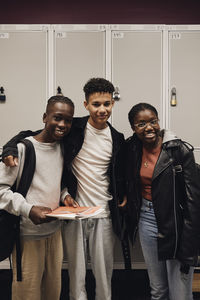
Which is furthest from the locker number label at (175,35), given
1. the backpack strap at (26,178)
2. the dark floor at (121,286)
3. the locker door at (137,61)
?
the dark floor at (121,286)

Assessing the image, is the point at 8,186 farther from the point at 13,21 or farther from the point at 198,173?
the point at 13,21

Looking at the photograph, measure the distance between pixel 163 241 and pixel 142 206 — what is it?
27 centimetres

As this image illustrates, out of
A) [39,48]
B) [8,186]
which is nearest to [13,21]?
[39,48]

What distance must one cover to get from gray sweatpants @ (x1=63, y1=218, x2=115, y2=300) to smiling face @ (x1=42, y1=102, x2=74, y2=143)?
611 mm

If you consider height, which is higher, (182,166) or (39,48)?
(39,48)

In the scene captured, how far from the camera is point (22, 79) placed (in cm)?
212

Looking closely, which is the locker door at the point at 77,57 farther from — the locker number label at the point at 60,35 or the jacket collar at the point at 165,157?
the jacket collar at the point at 165,157

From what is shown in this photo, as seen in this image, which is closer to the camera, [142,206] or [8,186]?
[8,186]

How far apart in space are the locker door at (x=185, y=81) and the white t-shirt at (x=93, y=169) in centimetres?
94

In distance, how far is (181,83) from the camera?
214 cm

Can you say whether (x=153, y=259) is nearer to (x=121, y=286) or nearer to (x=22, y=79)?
(x=121, y=286)

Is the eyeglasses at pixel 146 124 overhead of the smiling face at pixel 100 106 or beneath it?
beneath

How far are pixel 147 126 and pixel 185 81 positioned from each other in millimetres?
983

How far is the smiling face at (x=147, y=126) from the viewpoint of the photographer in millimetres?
1472
